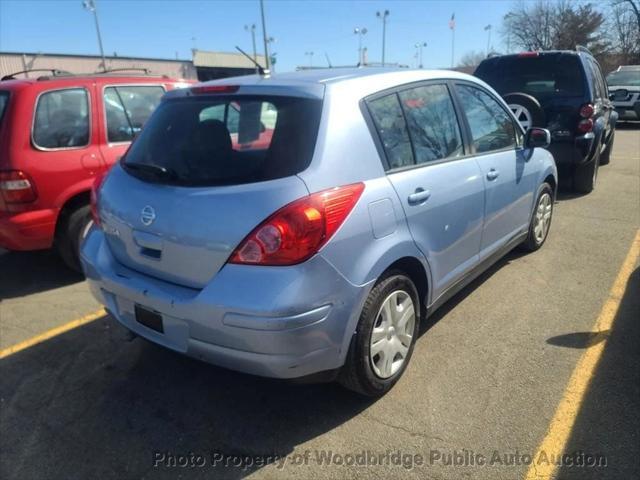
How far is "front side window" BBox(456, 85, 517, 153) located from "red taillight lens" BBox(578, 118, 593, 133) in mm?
2961

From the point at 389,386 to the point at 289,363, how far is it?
826 millimetres

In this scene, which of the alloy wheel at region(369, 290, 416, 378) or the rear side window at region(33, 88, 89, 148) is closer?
the alloy wheel at region(369, 290, 416, 378)

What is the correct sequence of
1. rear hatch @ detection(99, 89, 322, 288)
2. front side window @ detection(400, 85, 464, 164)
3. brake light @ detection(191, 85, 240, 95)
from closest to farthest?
rear hatch @ detection(99, 89, 322, 288) < brake light @ detection(191, 85, 240, 95) < front side window @ detection(400, 85, 464, 164)

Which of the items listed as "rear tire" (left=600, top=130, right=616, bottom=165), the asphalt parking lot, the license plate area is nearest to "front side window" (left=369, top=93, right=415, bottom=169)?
the asphalt parking lot

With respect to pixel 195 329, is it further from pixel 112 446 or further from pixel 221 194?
pixel 112 446

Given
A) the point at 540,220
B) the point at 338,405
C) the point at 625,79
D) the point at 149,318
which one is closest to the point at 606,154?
the point at 540,220

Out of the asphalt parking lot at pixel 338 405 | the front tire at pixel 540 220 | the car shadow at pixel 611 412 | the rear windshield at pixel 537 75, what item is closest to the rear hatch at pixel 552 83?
the rear windshield at pixel 537 75

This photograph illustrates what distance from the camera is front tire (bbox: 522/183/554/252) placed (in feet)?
15.2

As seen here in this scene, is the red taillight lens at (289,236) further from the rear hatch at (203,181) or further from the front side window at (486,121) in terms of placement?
the front side window at (486,121)

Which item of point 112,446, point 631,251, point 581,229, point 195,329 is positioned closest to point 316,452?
point 195,329

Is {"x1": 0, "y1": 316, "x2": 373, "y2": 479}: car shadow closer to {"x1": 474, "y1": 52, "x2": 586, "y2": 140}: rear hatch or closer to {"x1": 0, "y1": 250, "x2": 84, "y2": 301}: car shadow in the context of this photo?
{"x1": 0, "y1": 250, "x2": 84, "y2": 301}: car shadow

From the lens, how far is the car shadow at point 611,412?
2246 millimetres

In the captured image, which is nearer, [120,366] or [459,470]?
[459,470]

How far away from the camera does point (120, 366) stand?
3.21 meters
